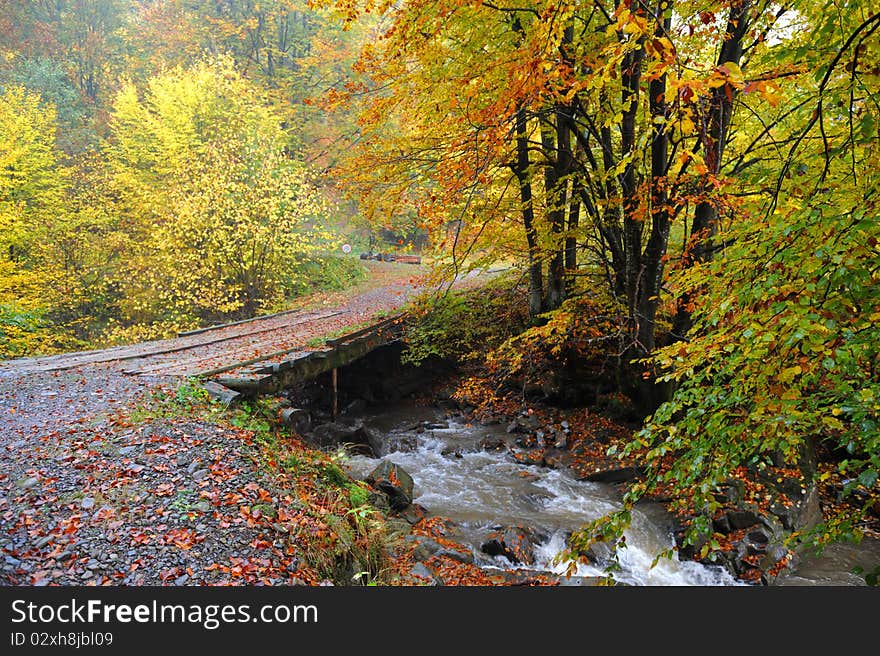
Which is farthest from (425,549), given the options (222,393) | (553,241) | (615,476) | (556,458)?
(553,241)

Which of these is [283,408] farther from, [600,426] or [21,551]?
[600,426]

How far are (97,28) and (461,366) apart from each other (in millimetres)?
31627

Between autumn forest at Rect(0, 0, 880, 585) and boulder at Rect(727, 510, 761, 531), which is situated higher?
autumn forest at Rect(0, 0, 880, 585)

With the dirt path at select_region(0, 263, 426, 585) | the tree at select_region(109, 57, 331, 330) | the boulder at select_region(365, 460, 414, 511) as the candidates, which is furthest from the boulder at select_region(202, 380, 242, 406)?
the tree at select_region(109, 57, 331, 330)

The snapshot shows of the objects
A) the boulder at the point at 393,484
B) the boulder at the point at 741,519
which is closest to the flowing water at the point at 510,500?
the boulder at the point at 393,484

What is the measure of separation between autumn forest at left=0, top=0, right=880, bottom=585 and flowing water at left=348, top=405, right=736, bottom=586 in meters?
0.34

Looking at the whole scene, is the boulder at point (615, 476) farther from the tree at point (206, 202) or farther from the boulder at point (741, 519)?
the tree at point (206, 202)

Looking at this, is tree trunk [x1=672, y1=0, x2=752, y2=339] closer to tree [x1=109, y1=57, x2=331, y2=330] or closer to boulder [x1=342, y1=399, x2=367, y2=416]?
boulder [x1=342, y1=399, x2=367, y2=416]

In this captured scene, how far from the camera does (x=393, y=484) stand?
691 cm

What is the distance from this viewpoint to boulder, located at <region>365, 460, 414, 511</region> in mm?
6802

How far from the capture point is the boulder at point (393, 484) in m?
6.80

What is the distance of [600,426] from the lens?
31.9 ft

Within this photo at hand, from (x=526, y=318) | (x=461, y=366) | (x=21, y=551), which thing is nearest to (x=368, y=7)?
(x=21, y=551)

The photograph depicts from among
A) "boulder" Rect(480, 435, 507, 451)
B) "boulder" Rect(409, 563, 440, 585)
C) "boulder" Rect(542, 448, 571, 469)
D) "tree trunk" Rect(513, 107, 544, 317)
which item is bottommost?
"boulder" Rect(480, 435, 507, 451)
